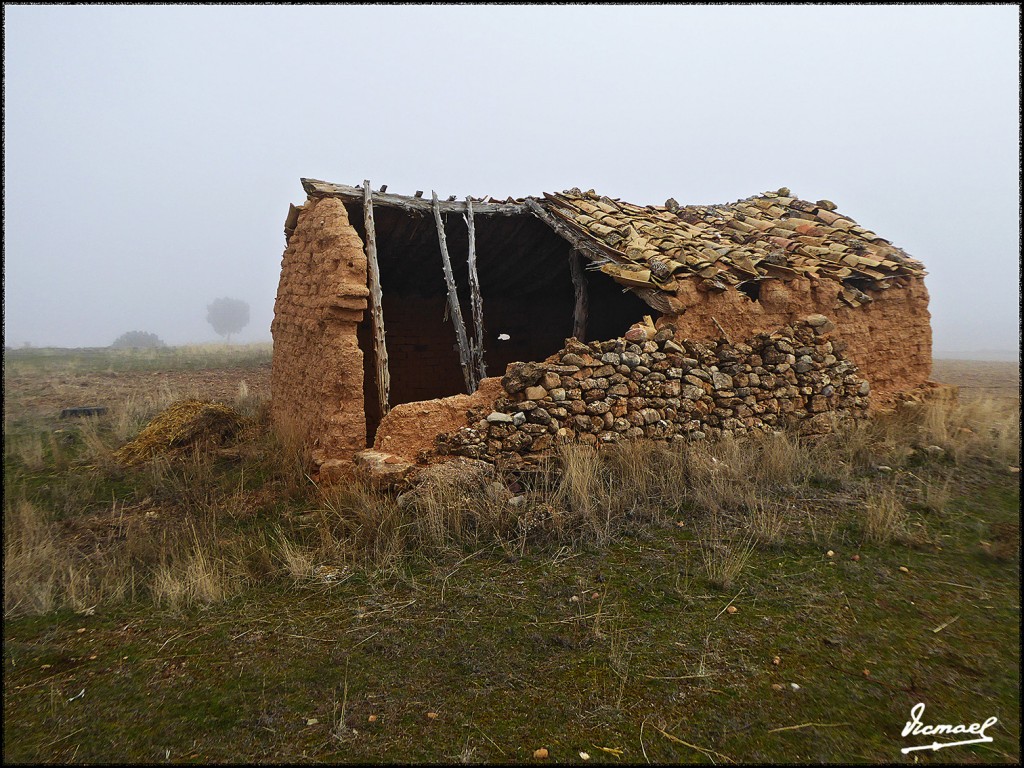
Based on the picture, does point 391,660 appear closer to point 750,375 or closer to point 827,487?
point 827,487

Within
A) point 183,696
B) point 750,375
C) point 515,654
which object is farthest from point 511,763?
point 750,375

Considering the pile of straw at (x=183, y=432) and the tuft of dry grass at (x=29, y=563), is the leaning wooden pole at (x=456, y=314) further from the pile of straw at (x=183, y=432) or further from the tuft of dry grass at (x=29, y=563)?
the tuft of dry grass at (x=29, y=563)

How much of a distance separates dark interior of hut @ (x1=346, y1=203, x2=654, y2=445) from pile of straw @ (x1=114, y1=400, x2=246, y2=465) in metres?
1.87

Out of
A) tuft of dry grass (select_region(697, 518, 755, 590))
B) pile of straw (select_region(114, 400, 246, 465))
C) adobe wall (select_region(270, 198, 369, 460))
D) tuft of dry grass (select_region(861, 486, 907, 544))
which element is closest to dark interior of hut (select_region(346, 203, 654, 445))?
adobe wall (select_region(270, 198, 369, 460))

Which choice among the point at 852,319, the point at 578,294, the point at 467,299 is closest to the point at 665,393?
the point at 578,294

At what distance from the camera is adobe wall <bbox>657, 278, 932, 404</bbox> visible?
5.82 m

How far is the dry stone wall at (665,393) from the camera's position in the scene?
4.90 m

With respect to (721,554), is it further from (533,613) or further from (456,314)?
(456,314)

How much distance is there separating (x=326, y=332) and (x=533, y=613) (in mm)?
3499

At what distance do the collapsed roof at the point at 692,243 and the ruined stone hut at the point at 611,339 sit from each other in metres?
0.02

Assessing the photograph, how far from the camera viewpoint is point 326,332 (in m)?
5.21
